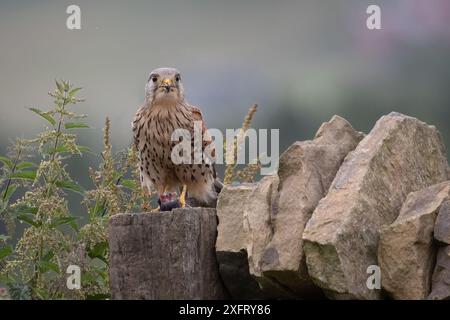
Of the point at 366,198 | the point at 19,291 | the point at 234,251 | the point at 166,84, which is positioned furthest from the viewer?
the point at 166,84

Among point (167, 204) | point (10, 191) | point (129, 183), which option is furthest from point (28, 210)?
point (167, 204)

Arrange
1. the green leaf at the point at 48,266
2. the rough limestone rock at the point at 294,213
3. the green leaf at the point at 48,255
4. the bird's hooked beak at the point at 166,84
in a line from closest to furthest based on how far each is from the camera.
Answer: the rough limestone rock at the point at 294,213, the green leaf at the point at 48,266, the green leaf at the point at 48,255, the bird's hooked beak at the point at 166,84

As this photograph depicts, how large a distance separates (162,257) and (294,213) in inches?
26.6

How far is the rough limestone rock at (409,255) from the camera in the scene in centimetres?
390

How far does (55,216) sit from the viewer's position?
15.4 ft

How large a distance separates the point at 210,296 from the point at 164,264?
28cm

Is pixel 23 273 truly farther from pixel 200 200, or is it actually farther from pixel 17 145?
pixel 200 200

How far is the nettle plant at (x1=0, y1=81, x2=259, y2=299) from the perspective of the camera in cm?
466

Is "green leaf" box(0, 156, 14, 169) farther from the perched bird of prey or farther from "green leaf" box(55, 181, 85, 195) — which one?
the perched bird of prey

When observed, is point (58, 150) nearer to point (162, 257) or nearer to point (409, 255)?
point (162, 257)

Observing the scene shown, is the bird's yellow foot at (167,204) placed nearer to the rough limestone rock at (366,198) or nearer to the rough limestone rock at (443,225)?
the rough limestone rock at (366,198)

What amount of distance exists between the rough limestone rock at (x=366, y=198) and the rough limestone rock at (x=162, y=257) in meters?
0.62

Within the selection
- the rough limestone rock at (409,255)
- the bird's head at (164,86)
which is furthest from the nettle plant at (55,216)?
the rough limestone rock at (409,255)

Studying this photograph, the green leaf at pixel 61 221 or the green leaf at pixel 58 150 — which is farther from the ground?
the green leaf at pixel 58 150
